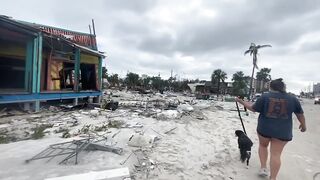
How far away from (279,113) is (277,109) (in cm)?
7

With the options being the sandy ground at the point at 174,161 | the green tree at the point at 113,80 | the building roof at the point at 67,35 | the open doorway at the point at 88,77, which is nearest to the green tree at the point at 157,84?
the green tree at the point at 113,80

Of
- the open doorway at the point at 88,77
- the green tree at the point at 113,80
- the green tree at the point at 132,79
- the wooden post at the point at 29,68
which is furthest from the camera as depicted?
the green tree at the point at 132,79

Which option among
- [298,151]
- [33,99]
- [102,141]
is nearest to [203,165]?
[102,141]

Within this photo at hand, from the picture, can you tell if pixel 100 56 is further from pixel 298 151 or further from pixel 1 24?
pixel 298 151

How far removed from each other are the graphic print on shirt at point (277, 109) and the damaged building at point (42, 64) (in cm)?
888

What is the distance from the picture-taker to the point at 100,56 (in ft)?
63.6

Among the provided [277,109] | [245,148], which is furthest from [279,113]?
[245,148]

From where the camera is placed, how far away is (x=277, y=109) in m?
4.74

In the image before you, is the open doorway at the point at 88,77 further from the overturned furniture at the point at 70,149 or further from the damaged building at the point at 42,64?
the overturned furniture at the point at 70,149

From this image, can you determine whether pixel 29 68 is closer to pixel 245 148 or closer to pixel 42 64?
pixel 42 64

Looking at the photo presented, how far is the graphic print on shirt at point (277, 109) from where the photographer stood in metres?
4.71

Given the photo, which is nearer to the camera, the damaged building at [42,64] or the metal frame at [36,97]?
the metal frame at [36,97]

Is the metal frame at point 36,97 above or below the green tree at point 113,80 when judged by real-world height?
below

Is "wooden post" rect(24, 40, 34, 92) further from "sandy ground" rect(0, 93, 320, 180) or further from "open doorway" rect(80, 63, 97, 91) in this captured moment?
"open doorway" rect(80, 63, 97, 91)
